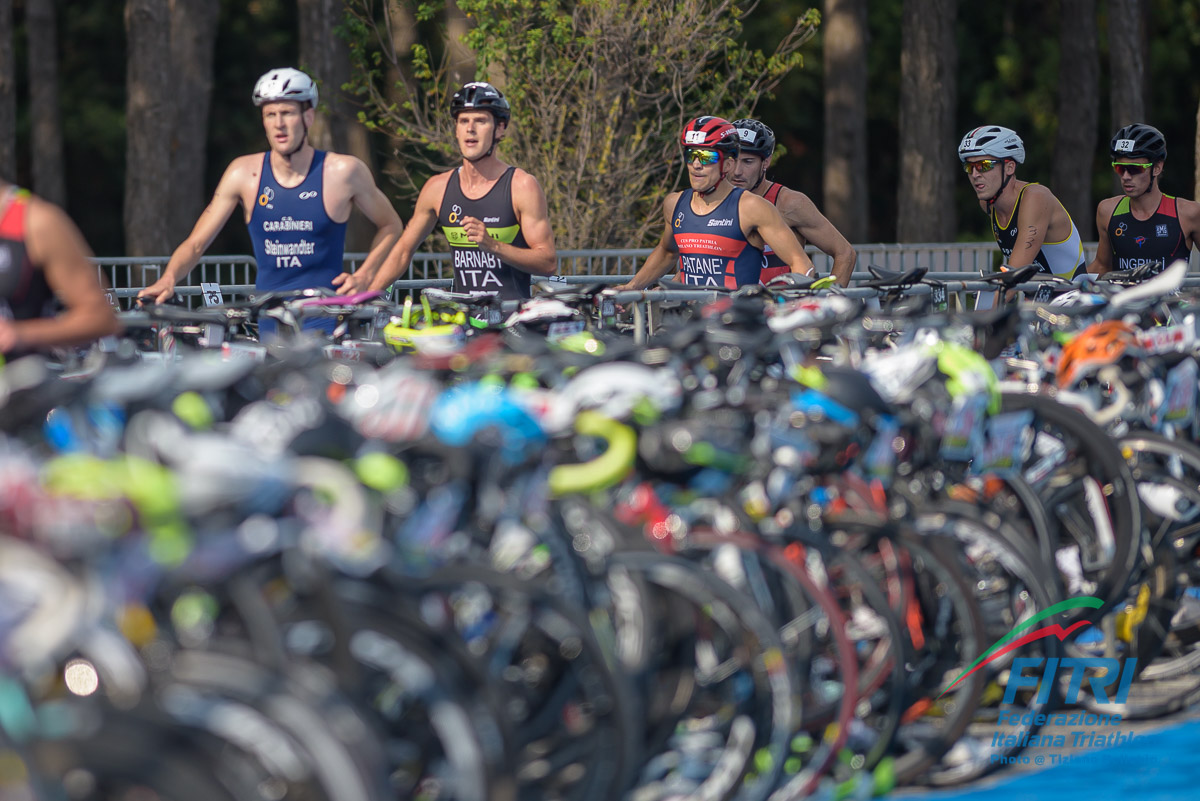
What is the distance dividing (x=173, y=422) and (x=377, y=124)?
44.4 ft

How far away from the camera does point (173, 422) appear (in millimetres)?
3625

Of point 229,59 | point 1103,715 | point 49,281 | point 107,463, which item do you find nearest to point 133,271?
point 49,281

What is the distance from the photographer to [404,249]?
25.9 ft

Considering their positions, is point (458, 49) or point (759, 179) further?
point (458, 49)

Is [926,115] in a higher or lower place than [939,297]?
higher

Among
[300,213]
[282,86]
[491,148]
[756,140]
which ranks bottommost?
[300,213]

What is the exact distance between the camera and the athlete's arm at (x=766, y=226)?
8219 millimetres

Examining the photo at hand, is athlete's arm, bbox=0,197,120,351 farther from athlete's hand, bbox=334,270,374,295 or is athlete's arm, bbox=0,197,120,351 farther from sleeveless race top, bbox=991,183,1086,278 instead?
sleeveless race top, bbox=991,183,1086,278

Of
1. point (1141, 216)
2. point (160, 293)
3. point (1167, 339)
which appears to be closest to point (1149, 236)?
point (1141, 216)

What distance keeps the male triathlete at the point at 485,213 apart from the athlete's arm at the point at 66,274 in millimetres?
2723

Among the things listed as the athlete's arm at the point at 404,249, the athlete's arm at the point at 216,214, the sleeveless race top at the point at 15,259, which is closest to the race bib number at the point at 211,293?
the athlete's arm at the point at 216,214

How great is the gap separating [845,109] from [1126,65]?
346 centimetres

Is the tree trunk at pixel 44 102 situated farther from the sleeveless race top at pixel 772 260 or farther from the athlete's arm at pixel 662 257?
the athlete's arm at pixel 662 257

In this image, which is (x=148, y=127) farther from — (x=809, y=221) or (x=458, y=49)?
(x=809, y=221)
